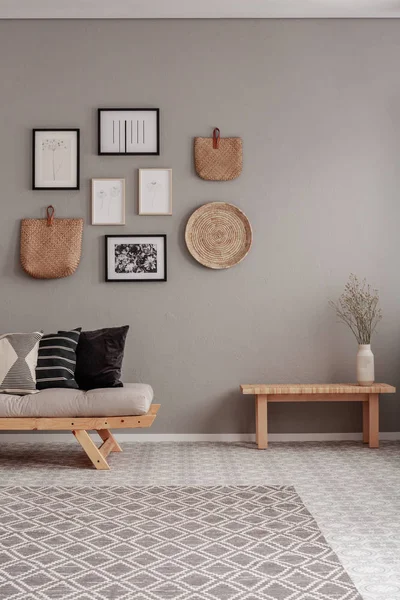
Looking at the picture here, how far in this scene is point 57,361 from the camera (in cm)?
450

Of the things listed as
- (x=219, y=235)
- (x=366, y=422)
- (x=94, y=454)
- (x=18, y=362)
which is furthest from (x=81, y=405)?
(x=366, y=422)

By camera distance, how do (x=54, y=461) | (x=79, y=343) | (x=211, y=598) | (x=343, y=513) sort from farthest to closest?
1. (x=79, y=343)
2. (x=54, y=461)
3. (x=343, y=513)
4. (x=211, y=598)

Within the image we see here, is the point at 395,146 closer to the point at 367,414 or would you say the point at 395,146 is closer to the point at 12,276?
the point at 367,414

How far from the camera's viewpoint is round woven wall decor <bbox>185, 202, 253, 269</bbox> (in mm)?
5074

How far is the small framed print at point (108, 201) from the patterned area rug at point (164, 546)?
7.02 feet

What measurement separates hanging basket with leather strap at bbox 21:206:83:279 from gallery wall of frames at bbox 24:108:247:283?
4.3 inches

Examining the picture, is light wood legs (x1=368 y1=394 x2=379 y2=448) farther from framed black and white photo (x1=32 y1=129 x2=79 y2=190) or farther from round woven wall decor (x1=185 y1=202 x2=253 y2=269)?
framed black and white photo (x1=32 y1=129 x2=79 y2=190)

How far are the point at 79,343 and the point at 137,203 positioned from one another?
115cm

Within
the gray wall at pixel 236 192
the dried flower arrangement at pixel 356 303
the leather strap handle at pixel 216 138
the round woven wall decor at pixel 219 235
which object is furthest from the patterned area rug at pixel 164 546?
the leather strap handle at pixel 216 138

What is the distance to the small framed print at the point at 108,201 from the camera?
508cm

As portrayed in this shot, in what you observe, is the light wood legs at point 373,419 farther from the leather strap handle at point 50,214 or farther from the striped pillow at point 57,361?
the leather strap handle at point 50,214

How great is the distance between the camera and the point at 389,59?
5133mm

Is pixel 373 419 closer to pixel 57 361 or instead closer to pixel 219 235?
pixel 219 235

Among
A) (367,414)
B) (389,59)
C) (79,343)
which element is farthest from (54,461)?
(389,59)
